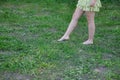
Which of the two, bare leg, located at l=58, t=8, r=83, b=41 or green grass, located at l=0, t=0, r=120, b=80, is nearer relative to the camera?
green grass, located at l=0, t=0, r=120, b=80

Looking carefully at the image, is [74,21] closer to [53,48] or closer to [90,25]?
[90,25]

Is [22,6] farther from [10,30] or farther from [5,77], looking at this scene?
[5,77]

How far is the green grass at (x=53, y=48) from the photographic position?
4.81 meters

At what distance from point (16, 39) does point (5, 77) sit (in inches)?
73.4

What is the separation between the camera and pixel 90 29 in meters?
6.23

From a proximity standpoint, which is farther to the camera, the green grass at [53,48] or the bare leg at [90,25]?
the bare leg at [90,25]

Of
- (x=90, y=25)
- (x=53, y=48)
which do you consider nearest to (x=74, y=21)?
(x=90, y=25)

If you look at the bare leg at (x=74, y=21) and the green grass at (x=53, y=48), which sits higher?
the bare leg at (x=74, y=21)

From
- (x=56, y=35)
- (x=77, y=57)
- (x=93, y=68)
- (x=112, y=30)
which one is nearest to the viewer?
(x=93, y=68)

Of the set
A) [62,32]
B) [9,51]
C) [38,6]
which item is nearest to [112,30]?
[62,32]

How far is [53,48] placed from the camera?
5.89 m

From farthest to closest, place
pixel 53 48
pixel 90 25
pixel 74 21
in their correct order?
pixel 74 21 < pixel 90 25 < pixel 53 48

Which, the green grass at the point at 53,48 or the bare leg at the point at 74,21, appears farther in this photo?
the bare leg at the point at 74,21

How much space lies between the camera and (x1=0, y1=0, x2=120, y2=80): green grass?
4.81m
